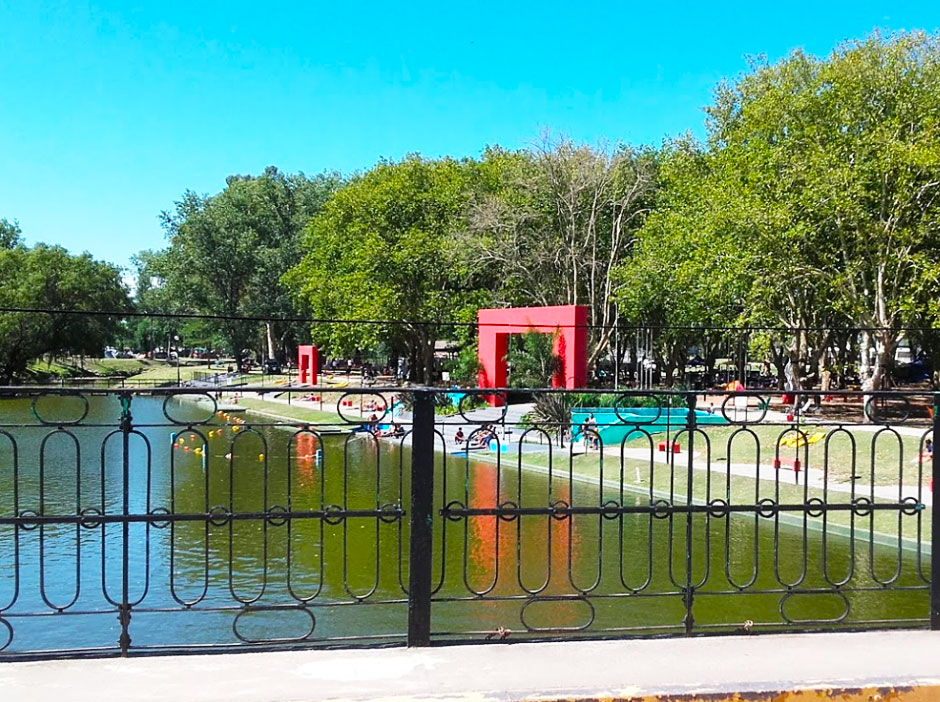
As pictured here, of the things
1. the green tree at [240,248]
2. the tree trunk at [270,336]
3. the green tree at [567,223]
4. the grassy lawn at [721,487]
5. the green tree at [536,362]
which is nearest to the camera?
the grassy lawn at [721,487]

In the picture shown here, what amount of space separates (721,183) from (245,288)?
30.2 meters

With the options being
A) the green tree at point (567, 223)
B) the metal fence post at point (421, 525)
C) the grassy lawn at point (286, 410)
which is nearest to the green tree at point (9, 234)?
the grassy lawn at point (286, 410)

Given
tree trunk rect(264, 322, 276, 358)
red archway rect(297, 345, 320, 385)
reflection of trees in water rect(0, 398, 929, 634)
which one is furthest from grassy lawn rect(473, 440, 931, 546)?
tree trunk rect(264, 322, 276, 358)

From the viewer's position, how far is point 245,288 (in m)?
46.8

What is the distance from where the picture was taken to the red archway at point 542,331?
21953 millimetres

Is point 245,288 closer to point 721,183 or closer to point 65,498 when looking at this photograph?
point 721,183

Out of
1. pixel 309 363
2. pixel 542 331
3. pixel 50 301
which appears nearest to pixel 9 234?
pixel 50 301

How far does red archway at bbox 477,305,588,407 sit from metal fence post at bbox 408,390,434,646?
16.2m

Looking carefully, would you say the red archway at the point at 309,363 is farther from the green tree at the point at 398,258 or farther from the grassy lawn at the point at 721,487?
the grassy lawn at the point at 721,487

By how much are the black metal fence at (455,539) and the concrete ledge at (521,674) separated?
211mm

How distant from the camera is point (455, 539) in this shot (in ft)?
37.9

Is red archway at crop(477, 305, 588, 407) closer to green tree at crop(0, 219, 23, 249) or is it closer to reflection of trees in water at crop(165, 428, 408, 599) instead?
reflection of trees in water at crop(165, 428, 408, 599)

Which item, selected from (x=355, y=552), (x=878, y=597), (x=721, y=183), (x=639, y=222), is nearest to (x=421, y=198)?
(x=639, y=222)

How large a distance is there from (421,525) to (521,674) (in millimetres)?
758
